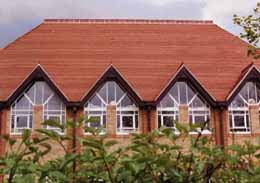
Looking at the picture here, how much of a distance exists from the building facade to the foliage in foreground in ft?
75.6

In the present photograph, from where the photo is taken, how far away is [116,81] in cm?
2745

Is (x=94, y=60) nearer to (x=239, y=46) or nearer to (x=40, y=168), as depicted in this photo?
(x=239, y=46)

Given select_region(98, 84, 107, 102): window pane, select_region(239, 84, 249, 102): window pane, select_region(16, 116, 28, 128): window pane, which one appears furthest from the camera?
select_region(239, 84, 249, 102): window pane

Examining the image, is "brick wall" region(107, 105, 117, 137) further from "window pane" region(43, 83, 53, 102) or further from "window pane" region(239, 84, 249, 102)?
"window pane" region(239, 84, 249, 102)

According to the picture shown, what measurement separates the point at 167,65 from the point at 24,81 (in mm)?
9653

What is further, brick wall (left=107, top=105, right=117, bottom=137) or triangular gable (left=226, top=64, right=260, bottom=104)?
triangular gable (left=226, top=64, right=260, bottom=104)

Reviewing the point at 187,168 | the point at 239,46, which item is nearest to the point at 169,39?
the point at 239,46

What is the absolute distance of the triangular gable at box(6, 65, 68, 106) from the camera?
87.4 feet

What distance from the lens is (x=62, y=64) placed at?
2988 cm

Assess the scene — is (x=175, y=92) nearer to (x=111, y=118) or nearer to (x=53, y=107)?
(x=111, y=118)

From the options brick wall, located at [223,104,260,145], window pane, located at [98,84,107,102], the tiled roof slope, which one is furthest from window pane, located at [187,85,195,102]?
window pane, located at [98,84,107,102]

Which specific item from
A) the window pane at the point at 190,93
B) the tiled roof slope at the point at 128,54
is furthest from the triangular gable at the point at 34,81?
the window pane at the point at 190,93

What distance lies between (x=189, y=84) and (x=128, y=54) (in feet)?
17.6

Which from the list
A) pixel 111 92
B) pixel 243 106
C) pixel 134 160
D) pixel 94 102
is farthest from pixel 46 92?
pixel 134 160
